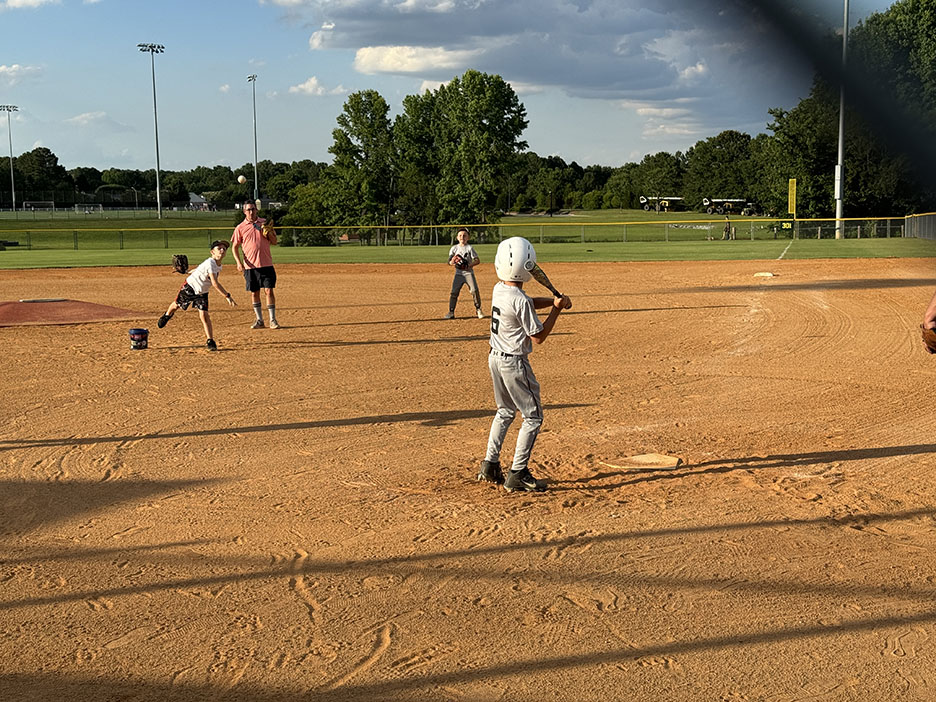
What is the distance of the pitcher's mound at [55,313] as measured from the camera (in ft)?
56.0

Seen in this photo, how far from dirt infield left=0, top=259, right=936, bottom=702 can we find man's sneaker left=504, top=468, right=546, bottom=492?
0.21m

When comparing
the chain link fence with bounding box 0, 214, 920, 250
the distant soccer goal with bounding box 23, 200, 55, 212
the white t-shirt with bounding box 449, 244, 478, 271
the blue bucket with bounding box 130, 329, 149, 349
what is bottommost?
the blue bucket with bounding box 130, 329, 149, 349

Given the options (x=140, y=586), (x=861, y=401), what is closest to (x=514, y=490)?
(x=140, y=586)

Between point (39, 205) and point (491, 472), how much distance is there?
351 feet

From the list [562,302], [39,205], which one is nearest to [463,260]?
[562,302]

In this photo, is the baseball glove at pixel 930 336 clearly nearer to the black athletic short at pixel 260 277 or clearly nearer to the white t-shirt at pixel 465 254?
the white t-shirt at pixel 465 254

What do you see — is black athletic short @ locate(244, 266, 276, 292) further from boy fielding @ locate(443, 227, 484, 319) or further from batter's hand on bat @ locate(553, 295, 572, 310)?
batter's hand on bat @ locate(553, 295, 572, 310)

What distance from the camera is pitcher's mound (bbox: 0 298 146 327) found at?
56.0 ft

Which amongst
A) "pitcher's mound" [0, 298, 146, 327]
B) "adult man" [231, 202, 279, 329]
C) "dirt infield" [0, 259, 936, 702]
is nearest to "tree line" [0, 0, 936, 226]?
"dirt infield" [0, 259, 936, 702]

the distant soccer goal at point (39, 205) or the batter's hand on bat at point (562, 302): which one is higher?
the distant soccer goal at point (39, 205)

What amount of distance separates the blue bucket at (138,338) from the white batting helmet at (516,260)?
8821 millimetres

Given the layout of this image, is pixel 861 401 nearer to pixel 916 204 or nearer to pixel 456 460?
pixel 456 460

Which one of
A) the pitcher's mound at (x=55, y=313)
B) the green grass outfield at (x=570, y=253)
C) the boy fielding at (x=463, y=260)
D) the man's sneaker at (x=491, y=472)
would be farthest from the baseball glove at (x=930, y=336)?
the green grass outfield at (x=570, y=253)

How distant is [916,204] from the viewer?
1824mm
